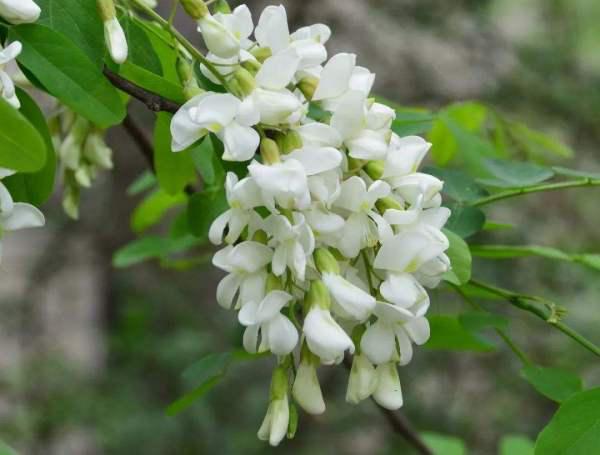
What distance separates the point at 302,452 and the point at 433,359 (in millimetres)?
586

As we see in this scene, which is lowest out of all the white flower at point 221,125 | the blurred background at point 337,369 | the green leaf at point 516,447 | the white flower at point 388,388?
the blurred background at point 337,369

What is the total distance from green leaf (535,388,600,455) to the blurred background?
1879mm

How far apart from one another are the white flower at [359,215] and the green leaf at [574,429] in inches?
9.4

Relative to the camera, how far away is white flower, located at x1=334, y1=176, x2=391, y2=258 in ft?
1.81

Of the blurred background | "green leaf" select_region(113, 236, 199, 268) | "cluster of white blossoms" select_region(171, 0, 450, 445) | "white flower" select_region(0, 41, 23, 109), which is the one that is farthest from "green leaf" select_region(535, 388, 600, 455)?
the blurred background

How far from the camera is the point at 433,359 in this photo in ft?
9.45

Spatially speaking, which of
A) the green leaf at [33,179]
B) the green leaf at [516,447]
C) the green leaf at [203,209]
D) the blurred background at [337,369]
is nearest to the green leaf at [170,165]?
the green leaf at [203,209]

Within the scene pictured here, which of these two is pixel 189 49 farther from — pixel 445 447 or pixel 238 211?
pixel 445 447

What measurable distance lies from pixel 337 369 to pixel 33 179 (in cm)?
219

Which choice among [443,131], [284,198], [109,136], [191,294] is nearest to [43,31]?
[284,198]

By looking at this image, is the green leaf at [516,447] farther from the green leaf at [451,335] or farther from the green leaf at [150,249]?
the green leaf at [150,249]

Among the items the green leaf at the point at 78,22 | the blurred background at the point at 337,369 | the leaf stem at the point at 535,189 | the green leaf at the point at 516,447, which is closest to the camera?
the green leaf at the point at 78,22

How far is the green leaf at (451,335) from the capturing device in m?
0.93

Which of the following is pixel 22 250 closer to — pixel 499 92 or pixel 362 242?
pixel 499 92
